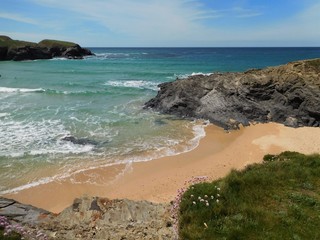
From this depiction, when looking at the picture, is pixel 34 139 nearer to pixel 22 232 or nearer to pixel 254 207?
pixel 22 232

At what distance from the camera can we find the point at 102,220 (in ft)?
33.0

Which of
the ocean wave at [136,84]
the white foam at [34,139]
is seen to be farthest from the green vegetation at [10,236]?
the ocean wave at [136,84]

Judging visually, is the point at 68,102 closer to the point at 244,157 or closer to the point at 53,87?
the point at 53,87

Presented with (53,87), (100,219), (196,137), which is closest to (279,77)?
(196,137)

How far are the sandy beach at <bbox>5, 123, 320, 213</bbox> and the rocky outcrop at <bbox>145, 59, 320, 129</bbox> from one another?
280cm

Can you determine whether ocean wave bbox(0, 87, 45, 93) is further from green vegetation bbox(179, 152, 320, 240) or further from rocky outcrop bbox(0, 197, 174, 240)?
green vegetation bbox(179, 152, 320, 240)

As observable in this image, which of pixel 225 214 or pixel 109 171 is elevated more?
pixel 225 214

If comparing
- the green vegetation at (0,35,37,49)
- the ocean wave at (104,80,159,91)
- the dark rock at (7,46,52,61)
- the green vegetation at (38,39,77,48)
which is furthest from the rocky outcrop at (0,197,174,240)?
the green vegetation at (38,39,77,48)

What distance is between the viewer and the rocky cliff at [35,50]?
98.4 m

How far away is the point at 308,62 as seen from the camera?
31156mm

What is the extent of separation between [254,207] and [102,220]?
16.5 ft

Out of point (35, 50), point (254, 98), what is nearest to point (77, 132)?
point (254, 98)

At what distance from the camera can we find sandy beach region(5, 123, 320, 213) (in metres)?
15.9

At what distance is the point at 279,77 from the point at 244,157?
1397 cm
